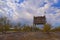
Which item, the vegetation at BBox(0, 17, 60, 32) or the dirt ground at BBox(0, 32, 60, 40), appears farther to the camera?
the vegetation at BBox(0, 17, 60, 32)

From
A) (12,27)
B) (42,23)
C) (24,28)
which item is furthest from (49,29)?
(12,27)

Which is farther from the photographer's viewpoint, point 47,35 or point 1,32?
point 1,32

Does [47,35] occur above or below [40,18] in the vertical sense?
below

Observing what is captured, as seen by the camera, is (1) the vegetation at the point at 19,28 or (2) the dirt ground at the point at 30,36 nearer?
(2) the dirt ground at the point at 30,36

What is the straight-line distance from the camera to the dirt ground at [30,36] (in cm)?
766

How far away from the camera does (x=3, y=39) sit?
7.76 m

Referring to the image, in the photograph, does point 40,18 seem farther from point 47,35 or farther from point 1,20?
point 1,20

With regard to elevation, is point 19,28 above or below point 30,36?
above

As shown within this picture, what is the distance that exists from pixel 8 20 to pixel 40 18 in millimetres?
1535

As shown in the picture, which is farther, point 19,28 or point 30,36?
point 19,28

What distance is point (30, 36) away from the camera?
7.73 m

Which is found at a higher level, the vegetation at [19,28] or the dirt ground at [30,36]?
the vegetation at [19,28]

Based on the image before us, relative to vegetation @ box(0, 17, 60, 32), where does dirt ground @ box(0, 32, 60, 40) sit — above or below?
below

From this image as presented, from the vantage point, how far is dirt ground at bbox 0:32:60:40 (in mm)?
7664
